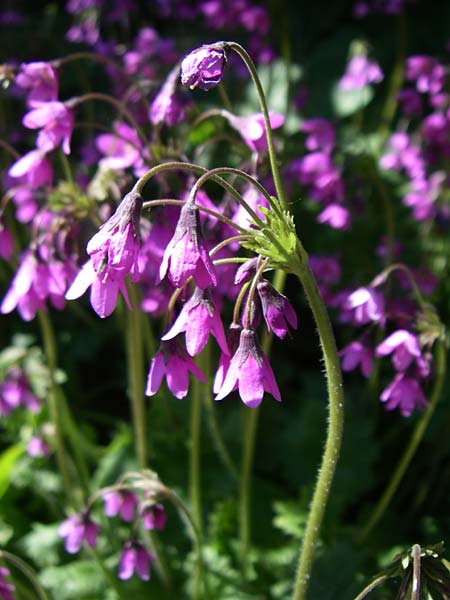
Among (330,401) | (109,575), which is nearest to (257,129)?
(330,401)

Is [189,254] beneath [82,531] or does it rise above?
above

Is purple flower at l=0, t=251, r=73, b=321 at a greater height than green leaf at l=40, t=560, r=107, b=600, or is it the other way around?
purple flower at l=0, t=251, r=73, b=321

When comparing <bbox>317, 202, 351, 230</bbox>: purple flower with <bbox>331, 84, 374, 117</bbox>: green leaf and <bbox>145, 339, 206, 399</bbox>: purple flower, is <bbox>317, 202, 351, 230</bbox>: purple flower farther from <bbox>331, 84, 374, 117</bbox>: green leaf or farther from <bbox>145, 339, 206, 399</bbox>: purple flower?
<bbox>331, 84, 374, 117</bbox>: green leaf

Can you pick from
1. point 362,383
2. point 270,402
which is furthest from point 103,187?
point 362,383

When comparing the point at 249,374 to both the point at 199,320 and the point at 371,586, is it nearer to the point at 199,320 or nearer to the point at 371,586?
the point at 199,320

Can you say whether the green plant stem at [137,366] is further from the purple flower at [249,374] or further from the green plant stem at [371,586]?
the green plant stem at [371,586]

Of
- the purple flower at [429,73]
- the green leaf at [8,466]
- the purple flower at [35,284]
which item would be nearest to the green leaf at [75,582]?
the green leaf at [8,466]

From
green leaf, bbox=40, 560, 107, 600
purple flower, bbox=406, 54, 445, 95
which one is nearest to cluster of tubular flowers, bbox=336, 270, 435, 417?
green leaf, bbox=40, 560, 107, 600
